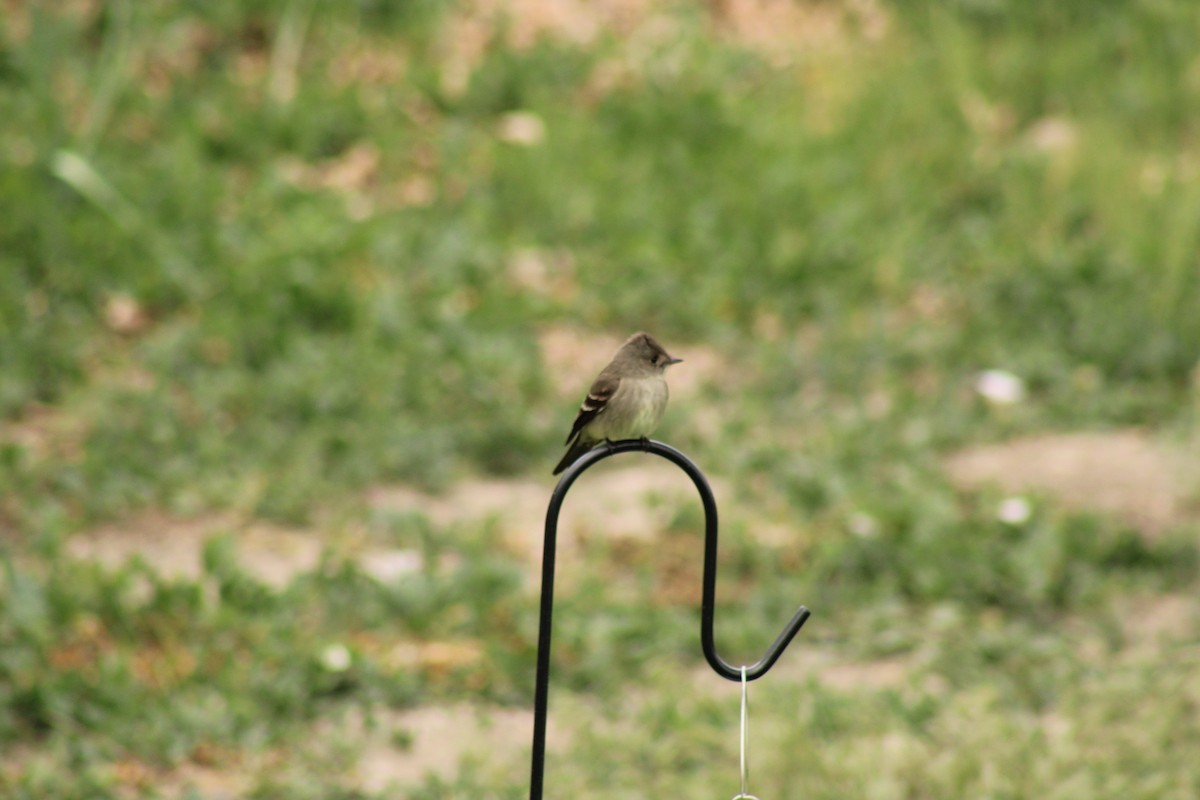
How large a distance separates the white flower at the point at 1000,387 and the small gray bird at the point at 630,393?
3.47 meters

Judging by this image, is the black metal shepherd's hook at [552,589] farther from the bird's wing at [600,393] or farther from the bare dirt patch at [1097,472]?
the bare dirt patch at [1097,472]

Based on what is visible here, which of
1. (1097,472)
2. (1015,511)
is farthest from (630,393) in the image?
(1097,472)

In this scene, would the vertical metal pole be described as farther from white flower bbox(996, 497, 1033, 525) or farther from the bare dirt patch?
the bare dirt patch

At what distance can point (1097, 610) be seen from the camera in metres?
4.82

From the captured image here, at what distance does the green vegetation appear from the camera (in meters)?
4.19

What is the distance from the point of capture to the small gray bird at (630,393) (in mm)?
2787

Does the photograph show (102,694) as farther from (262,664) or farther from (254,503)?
(254,503)

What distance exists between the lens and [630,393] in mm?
2781

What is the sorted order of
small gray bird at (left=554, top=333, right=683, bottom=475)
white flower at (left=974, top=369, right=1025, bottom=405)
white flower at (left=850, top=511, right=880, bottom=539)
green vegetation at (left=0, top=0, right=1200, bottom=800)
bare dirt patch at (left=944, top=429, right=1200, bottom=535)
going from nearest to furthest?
small gray bird at (left=554, top=333, right=683, bottom=475) → green vegetation at (left=0, top=0, right=1200, bottom=800) → white flower at (left=850, top=511, right=880, bottom=539) → bare dirt patch at (left=944, top=429, right=1200, bottom=535) → white flower at (left=974, top=369, right=1025, bottom=405)

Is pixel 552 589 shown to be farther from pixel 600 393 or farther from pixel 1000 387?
pixel 1000 387

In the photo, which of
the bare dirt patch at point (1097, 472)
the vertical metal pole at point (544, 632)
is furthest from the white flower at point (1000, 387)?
the vertical metal pole at point (544, 632)

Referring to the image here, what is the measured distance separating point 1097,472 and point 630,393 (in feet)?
10.6

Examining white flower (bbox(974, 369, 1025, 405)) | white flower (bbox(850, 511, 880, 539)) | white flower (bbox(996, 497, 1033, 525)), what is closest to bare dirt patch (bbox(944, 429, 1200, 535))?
white flower (bbox(996, 497, 1033, 525))

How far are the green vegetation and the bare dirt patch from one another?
5.1 inches
